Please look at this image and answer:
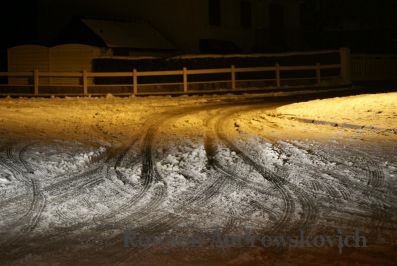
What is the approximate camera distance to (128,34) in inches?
1298

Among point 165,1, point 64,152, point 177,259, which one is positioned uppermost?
point 165,1

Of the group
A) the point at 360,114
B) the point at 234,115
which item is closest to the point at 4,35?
the point at 234,115

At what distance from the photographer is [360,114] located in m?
15.4

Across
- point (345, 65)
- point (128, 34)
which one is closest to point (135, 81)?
point (128, 34)

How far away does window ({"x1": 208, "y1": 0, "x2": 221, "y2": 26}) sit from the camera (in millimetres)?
36719

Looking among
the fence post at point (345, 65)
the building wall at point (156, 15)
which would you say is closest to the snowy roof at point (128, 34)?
the building wall at point (156, 15)

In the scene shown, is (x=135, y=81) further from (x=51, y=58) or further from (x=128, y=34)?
(x=128, y=34)

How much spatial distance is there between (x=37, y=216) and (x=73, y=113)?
36.5ft

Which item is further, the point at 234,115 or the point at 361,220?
the point at 234,115

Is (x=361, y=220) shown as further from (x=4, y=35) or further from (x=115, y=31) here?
(x=4, y=35)

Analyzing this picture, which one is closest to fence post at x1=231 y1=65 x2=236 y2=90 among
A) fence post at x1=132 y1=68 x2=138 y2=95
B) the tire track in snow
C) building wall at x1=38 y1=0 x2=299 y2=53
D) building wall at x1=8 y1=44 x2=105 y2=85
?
fence post at x1=132 y1=68 x2=138 y2=95

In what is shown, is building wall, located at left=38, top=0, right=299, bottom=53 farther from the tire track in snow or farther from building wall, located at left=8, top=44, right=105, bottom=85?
the tire track in snow

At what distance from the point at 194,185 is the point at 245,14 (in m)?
32.2

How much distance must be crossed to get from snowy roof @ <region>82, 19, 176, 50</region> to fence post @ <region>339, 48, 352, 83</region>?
1091 centimetres
